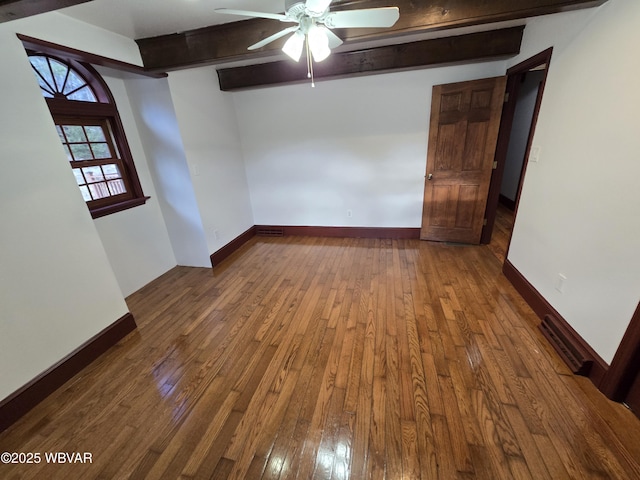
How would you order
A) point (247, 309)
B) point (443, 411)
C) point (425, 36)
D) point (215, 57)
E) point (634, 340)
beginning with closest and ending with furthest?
1. point (634, 340)
2. point (443, 411)
3. point (215, 57)
4. point (247, 309)
5. point (425, 36)

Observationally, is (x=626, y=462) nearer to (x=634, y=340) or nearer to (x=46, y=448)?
(x=634, y=340)

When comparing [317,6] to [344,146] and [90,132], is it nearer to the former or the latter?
[344,146]

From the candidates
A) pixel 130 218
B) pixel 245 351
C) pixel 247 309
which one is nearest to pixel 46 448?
pixel 245 351

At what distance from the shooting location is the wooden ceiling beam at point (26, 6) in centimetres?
119

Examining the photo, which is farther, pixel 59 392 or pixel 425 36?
pixel 425 36

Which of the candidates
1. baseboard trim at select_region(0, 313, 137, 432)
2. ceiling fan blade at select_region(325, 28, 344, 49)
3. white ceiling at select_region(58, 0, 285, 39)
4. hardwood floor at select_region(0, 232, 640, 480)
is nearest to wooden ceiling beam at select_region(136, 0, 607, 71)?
white ceiling at select_region(58, 0, 285, 39)

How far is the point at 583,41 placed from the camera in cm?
172

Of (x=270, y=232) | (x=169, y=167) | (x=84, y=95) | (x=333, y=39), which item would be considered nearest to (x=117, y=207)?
(x=169, y=167)

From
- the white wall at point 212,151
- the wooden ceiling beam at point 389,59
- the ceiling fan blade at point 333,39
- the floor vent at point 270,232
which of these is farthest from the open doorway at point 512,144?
the white wall at point 212,151

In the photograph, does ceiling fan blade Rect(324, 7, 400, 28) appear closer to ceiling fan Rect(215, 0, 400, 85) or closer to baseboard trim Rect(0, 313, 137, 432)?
ceiling fan Rect(215, 0, 400, 85)

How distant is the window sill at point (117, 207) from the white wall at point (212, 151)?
0.60m

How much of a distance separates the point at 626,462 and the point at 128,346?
3170 millimetres

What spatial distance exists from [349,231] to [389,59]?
7.42ft

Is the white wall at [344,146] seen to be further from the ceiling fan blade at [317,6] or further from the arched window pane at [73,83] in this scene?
the ceiling fan blade at [317,6]
